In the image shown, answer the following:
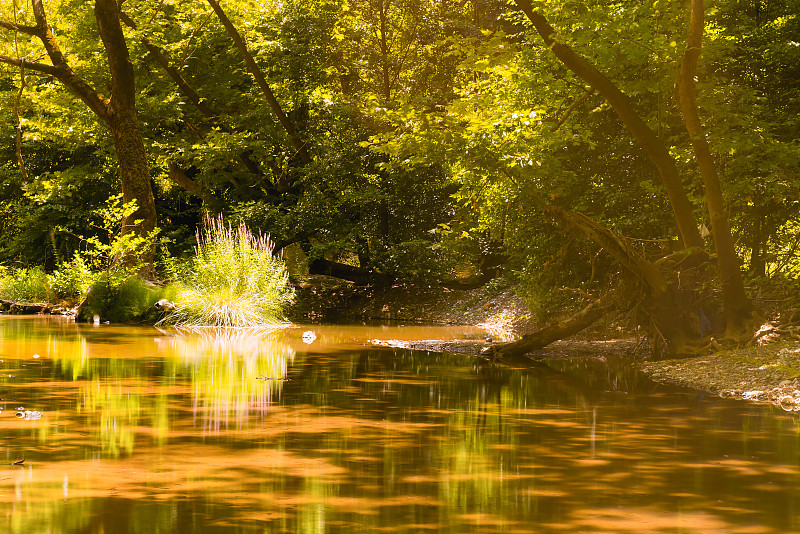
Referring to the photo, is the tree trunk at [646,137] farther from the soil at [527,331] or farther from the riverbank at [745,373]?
the riverbank at [745,373]

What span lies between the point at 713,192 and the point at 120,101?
1424cm

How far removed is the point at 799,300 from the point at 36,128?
2139 centimetres

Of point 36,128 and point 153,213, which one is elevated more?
point 36,128

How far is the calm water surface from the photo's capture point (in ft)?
13.1

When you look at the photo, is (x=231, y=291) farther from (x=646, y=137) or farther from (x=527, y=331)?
(x=646, y=137)

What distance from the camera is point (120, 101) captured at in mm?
20281

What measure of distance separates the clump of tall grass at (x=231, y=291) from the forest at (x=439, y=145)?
2.40 metres

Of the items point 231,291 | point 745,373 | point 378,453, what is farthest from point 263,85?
point 378,453

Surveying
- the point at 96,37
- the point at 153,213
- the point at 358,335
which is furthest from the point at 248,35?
the point at 358,335

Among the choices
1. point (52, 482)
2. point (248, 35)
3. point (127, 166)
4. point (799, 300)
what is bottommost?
point (52, 482)

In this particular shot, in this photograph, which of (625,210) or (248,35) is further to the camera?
(248,35)

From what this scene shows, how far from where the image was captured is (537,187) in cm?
1252

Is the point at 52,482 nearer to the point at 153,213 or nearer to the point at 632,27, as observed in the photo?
the point at 632,27

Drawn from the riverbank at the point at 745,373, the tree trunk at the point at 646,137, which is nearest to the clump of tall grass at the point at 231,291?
the tree trunk at the point at 646,137
